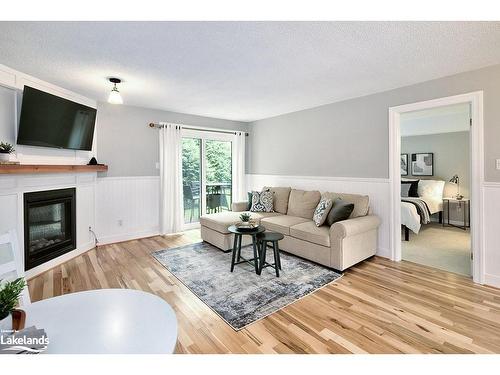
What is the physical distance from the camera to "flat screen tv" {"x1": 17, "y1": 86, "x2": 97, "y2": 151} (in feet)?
9.43

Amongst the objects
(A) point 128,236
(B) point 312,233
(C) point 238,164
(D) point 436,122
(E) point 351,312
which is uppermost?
(D) point 436,122

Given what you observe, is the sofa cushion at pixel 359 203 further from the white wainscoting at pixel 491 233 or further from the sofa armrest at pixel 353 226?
the white wainscoting at pixel 491 233

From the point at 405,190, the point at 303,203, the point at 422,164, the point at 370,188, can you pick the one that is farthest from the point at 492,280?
the point at 422,164

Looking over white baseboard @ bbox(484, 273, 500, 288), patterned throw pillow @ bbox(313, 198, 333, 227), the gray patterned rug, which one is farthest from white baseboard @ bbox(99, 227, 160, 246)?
white baseboard @ bbox(484, 273, 500, 288)

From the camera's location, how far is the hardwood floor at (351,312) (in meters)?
1.83

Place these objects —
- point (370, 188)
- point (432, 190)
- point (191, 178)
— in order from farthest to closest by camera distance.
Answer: point (432, 190)
point (191, 178)
point (370, 188)

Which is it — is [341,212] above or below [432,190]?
below

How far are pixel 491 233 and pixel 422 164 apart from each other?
13.0 feet

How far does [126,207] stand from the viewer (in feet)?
14.7

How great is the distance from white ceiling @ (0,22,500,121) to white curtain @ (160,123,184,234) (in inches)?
47.5

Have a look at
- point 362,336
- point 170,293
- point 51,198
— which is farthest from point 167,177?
point 362,336

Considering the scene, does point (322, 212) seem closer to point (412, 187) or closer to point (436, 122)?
point (412, 187)

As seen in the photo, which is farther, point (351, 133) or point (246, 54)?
point (351, 133)
